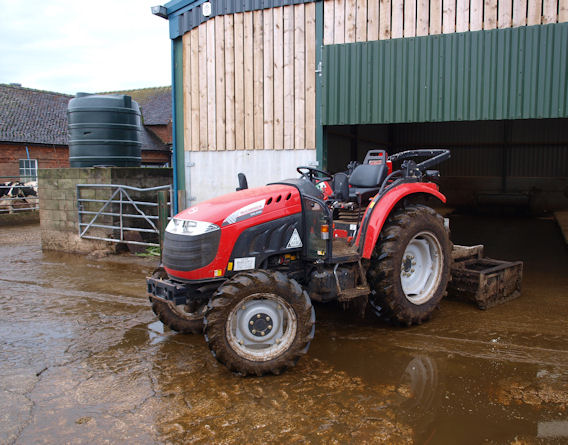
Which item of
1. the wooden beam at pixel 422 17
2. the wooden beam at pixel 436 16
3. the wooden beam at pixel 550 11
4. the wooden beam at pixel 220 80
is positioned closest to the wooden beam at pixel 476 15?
the wooden beam at pixel 436 16

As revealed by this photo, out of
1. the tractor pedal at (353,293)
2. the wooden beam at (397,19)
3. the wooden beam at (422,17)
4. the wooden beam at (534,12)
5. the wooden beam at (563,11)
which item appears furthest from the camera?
the wooden beam at (397,19)

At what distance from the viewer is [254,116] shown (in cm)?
807

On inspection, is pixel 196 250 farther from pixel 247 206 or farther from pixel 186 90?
pixel 186 90

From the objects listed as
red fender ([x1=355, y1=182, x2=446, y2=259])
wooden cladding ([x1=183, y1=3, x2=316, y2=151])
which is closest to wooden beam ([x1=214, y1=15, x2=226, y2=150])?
wooden cladding ([x1=183, y1=3, x2=316, y2=151])

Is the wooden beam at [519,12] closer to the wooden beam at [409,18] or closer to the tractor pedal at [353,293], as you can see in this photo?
the wooden beam at [409,18]

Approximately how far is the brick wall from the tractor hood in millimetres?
23596

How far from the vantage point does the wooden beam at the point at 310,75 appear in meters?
7.51

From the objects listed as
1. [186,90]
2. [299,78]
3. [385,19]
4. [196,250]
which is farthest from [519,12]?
[196,250]

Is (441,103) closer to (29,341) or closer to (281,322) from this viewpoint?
(281,322)

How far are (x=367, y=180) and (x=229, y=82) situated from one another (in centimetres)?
399

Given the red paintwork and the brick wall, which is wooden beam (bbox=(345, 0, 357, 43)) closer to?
the red paintwork

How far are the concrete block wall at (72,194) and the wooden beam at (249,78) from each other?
2585 millimetres

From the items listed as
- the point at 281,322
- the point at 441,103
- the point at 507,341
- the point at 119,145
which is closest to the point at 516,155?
the point at 441,103

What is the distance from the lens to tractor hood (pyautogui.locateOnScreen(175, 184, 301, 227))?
153 inches
